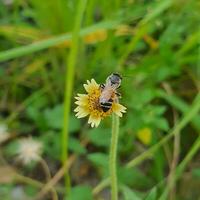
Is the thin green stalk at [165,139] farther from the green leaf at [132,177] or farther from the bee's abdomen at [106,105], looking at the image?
the bee's abdomen at [106,105]

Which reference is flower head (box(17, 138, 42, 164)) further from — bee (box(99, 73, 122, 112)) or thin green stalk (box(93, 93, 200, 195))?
bee (box(99, 73, 122, 112))

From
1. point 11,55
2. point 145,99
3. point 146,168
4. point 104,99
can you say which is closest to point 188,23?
point 145,99

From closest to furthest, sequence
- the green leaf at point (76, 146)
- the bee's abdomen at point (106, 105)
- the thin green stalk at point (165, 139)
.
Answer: the bee's abdomen at point (106, 105) → the thin green stalk at point (165, 139) → the green leaf at point (76, 146)

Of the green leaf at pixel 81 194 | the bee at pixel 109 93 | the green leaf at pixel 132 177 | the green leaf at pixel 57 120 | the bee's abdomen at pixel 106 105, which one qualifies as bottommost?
the bee's abdomen at pixel 106 105

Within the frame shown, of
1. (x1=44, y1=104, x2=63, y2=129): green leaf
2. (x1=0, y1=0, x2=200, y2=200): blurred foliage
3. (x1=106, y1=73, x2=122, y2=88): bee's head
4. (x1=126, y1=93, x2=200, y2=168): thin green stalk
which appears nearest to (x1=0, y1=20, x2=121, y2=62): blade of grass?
(x1=0, y1=0, x2=200, y2=200): blurred foliage

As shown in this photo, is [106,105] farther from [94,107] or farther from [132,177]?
[132,177]

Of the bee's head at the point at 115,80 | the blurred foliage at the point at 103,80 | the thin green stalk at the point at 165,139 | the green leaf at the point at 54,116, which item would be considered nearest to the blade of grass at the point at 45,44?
the blurred foliage at the point at 103,80

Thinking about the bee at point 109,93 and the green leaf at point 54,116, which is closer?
the bee at point 109,93

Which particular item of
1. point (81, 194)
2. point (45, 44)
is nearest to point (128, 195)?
point (81, 194)
